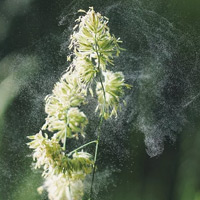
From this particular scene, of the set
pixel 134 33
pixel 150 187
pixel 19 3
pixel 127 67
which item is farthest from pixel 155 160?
pixel 19 3

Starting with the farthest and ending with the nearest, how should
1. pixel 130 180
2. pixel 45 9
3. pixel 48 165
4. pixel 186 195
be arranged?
pixel 45 9 < pixel 130 180 < pixel 186 195 < pixel 48 165

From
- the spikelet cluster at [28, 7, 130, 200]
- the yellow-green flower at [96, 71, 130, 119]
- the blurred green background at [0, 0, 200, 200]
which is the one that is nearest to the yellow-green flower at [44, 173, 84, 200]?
the spikelet cluster at [28, 7, 130, 200]

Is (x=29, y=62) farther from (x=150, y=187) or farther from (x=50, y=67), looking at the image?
(x=150, y=187)

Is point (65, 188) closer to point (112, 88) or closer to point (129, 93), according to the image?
point (112, 88)

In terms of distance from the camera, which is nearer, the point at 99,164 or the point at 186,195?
the point at 186,195

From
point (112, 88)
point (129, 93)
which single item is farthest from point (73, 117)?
point (129, 93)

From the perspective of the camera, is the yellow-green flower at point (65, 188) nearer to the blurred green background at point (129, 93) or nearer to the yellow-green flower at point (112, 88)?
the yellow-green flower at point (112, 88)

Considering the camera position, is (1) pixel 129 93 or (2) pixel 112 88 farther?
(1) pixel 129 93

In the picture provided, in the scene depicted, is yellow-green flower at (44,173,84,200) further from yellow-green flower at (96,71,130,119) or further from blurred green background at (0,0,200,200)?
blurred green background at (0,0,200,200)
